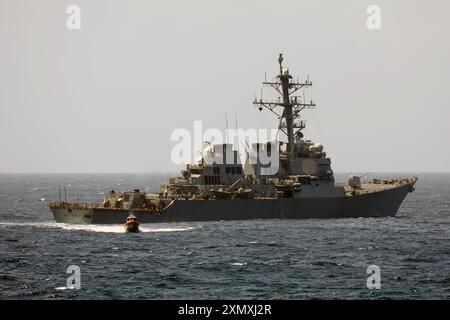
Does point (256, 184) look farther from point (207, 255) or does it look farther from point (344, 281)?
point (344, 281)

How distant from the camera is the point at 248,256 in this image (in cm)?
4719

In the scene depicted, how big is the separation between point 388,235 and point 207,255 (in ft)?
52.0

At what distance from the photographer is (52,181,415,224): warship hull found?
63594 mm

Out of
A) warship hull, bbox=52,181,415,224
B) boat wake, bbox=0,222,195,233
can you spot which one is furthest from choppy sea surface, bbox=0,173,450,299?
warship hull, bbox=52,181,415,224

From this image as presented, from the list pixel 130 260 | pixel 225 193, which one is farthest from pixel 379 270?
pixel 225 193

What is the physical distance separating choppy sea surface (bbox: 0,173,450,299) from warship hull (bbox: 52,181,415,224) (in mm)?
1119

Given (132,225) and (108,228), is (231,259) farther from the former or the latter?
(108,228)

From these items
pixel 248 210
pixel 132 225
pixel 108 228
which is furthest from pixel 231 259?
pixel 248 210

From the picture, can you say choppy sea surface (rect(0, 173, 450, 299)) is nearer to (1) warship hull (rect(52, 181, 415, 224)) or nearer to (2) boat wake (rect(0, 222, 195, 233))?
(2) boat wake (rect(0, 222, 195, 233))

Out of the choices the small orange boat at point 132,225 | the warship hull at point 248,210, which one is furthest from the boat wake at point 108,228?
the small orange boat at point 132,225

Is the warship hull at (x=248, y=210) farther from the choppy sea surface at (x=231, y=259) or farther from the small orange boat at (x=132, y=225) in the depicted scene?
the small orange boat at (x=132, y=225)

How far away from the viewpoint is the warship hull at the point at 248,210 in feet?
209

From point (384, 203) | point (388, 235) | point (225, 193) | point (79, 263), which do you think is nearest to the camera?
point (79, 263)

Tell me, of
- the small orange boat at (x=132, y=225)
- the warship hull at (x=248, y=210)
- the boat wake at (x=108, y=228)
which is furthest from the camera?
the warship hull at (x=248, y=210)
